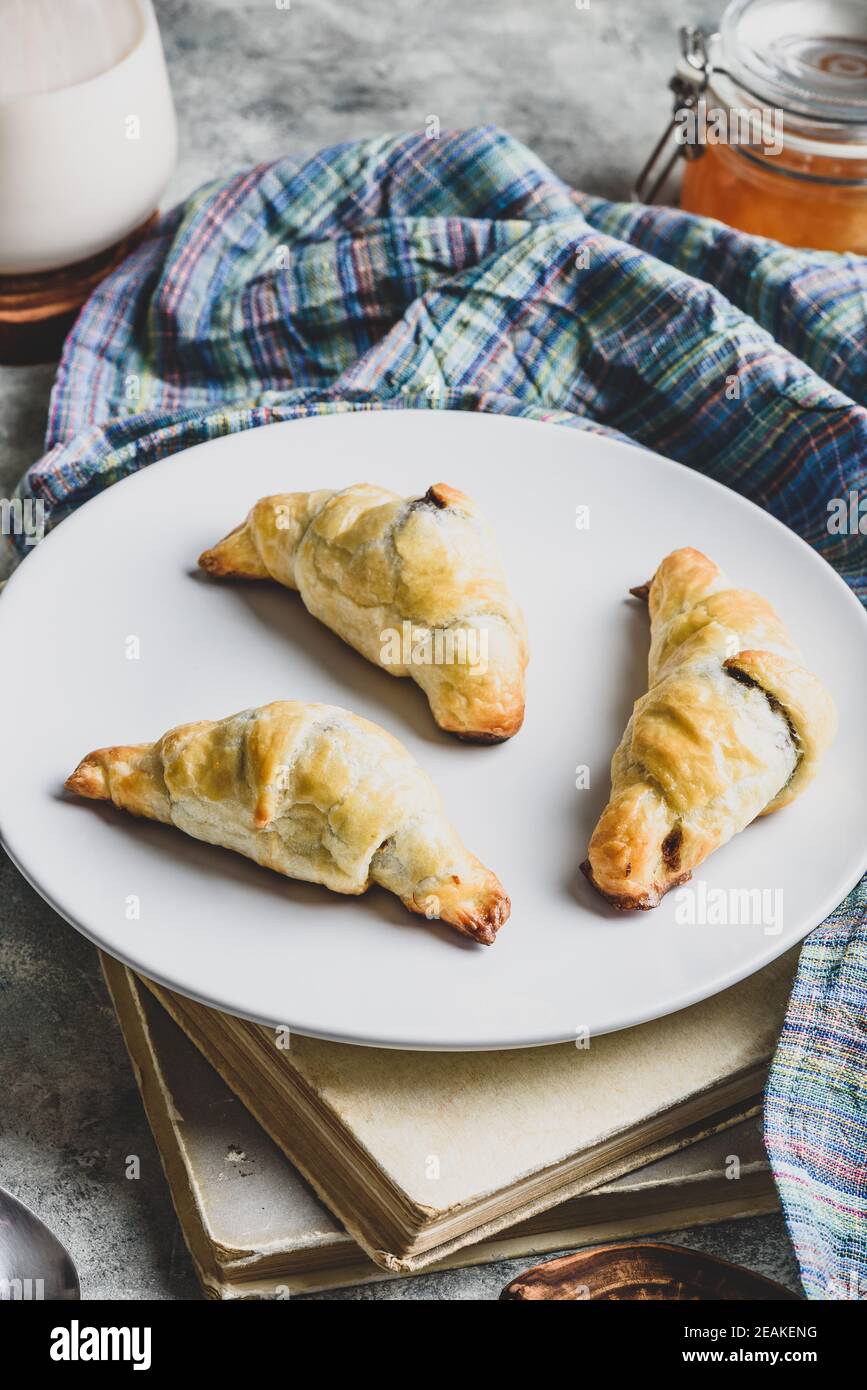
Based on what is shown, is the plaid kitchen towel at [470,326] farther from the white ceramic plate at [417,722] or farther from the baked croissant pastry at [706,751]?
the baked croissant pastry at [706,751]

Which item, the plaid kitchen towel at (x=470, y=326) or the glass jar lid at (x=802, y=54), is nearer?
the plaid kitchen towel at (x=470, y=326)

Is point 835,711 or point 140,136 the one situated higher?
point 140,136

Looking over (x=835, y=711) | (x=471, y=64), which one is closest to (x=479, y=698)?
(x=835, y=711)

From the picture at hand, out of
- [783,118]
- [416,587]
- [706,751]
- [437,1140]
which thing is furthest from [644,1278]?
[783,118]

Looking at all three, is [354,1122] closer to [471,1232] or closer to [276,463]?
[471,1232]

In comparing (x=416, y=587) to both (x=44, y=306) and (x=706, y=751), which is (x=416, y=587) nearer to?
(x=706, y=751)

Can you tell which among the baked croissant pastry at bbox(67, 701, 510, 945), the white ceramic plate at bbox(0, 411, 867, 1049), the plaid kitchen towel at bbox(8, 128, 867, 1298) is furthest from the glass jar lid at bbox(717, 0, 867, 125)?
the baked croissant pastry at bbox(67, 701, 510, 945)

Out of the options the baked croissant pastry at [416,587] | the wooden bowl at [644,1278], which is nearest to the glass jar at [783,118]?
the baked croissant pastry at [416,587]
